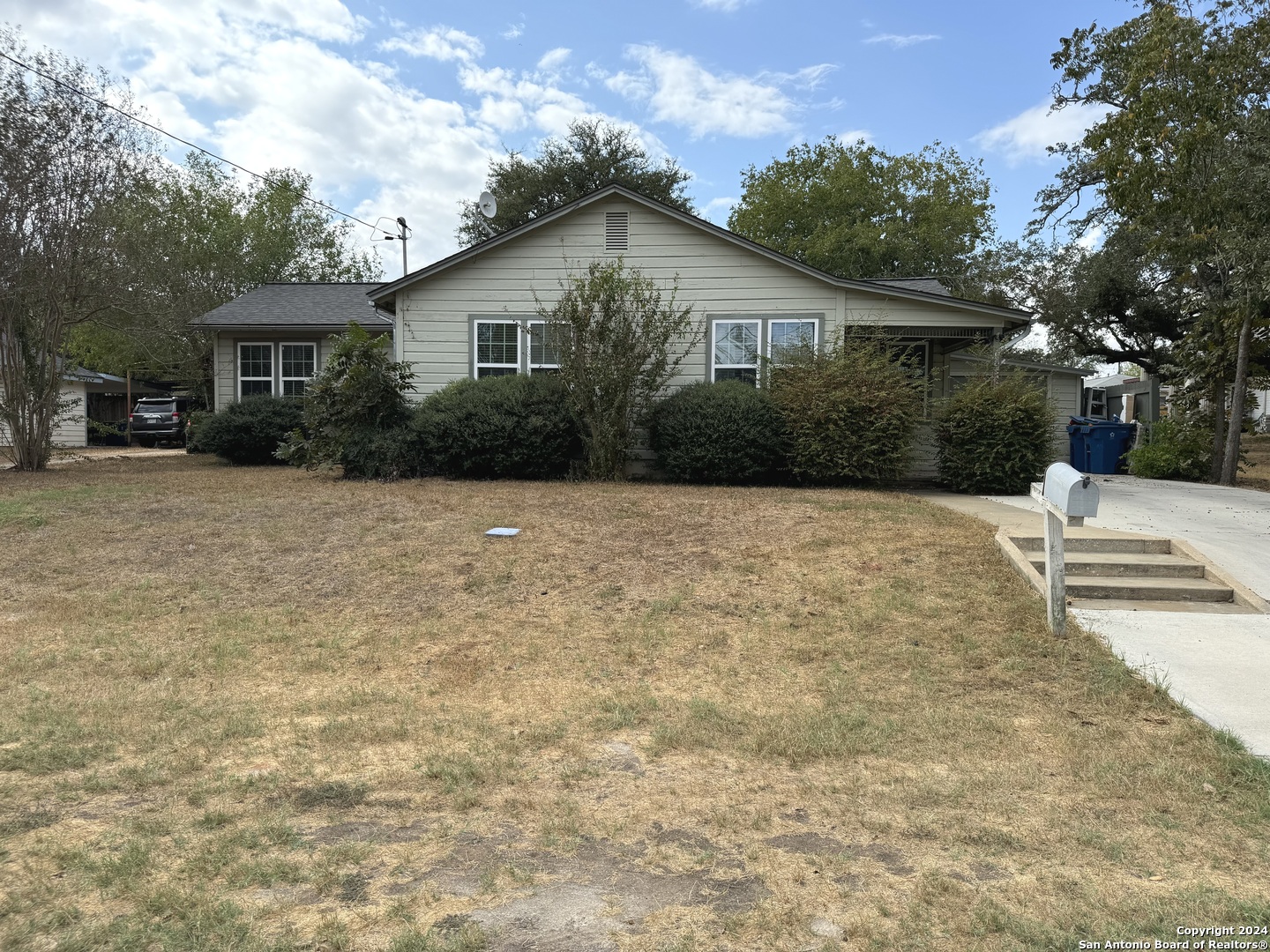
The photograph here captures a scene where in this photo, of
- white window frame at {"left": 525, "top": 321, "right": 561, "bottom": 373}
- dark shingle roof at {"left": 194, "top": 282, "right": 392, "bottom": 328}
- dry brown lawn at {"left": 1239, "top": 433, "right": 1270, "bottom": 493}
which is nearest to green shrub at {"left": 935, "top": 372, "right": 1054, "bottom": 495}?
dry brown lawn at {"left": 1239, "top": 433, "right": 1270, "bottom": 493}

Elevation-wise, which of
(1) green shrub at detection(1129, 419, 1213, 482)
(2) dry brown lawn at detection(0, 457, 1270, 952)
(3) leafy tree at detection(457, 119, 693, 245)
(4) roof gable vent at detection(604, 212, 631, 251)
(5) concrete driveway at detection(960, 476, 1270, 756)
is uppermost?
(3) leafy tree at detection(457, 119, 693, 245)

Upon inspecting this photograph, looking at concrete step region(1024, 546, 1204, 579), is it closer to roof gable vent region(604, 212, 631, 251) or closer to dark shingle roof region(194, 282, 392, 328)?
roof gable vent region(604, 212, 631, 251)

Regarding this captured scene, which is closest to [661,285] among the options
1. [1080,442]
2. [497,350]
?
[497,350]

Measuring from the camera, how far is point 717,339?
48.0 ft

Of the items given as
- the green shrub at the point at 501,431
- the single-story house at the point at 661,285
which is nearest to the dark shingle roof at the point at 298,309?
the single-story house at the point at 661,285

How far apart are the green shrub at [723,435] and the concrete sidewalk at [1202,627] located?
277cm

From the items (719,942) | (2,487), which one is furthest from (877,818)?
(2,487)

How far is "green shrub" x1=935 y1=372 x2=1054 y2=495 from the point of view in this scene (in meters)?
12.4

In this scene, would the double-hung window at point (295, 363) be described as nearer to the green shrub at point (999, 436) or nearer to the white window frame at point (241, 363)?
the white window frame at point (241, 363)

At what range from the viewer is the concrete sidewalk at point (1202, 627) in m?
4.72

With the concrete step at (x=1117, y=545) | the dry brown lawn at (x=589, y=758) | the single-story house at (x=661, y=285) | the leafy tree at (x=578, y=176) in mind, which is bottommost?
the dry brown lawn at (x=589, y=758)

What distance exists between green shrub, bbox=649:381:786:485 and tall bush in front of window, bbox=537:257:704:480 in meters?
0.61

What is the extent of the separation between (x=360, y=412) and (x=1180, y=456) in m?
15.0

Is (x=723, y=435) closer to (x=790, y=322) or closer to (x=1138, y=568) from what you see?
(x=790, y=322)
